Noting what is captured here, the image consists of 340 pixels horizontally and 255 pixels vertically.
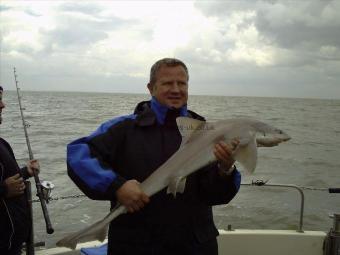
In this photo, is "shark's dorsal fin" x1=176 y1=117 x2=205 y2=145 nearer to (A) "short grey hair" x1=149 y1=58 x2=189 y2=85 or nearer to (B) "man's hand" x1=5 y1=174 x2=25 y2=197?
(A) "short grey hair" x1=149 y1=58 x2=189 y2=85

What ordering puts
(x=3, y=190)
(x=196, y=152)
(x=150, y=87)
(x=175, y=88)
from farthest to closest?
1. (x=3, y=190)
2. (x=150, y=87)
3. (x=175, y=88)
4. (x=196, y=152)

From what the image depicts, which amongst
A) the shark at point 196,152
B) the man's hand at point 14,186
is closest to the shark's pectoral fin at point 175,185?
the shark at point 196,152

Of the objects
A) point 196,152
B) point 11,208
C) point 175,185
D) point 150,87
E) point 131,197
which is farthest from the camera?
point 11,208

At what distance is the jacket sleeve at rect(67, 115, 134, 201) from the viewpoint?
2797 millimetres

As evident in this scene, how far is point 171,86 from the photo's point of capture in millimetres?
3158

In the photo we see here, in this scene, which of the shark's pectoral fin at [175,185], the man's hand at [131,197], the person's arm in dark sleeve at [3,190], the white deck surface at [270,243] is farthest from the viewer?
the white deck surface at [270,243]

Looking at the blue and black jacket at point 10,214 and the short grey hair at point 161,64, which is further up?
the short grey hair at point 161,64

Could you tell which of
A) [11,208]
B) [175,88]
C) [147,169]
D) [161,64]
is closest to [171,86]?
[175,88]

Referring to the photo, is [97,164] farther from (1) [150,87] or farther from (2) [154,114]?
(1) [150,87]

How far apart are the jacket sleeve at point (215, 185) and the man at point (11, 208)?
2.05 meters

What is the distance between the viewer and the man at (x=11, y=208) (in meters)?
4.12

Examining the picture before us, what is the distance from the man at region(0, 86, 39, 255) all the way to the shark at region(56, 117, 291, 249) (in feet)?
5.10

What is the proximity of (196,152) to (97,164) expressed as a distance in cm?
69

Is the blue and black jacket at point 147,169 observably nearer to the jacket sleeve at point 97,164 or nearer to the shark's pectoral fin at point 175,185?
the jacket sleeve at point 97,164
